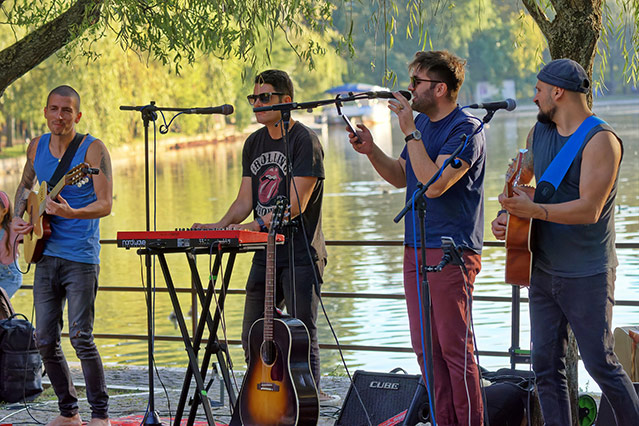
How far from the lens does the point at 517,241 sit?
13.7 feet

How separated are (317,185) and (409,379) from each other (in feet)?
3.91

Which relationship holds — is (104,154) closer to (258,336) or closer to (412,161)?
(258,336)

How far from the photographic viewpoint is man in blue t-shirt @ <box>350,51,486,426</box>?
14.4 feet

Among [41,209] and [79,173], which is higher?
[79,173]

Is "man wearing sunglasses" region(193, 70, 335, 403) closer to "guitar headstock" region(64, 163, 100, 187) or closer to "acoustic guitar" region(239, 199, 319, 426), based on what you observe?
"acoustic guitar" region(239, 199, 319, 426)

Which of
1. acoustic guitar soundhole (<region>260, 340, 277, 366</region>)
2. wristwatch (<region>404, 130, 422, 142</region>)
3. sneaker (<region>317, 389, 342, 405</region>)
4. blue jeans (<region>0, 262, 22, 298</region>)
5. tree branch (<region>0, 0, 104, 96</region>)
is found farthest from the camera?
blue jeans (<region>0, 262, 22, 298</region>)

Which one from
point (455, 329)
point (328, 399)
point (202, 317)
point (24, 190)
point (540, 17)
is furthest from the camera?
point (328, 399)

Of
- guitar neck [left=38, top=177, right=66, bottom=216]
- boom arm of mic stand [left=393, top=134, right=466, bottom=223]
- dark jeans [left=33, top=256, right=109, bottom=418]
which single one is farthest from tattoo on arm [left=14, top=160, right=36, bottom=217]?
boom arm of mic stand [left=393, top=134, right=466, bottom=223]

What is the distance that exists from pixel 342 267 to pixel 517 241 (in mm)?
11460

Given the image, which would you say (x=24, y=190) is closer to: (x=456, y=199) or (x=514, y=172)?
(x=456, y=199)

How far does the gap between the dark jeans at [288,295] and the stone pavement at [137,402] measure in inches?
21.1

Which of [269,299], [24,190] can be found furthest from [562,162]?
[24,190]

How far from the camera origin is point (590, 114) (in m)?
4.12

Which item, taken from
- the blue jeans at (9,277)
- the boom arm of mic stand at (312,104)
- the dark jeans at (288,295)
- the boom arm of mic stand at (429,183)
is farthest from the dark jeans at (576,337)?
the blue jeans at (9,277)
